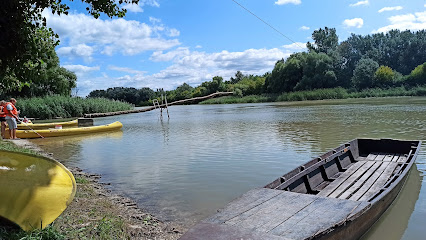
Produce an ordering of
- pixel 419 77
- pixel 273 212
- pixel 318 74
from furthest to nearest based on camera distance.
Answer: pixel 318 74
pixel 419 77
pixel 273 212

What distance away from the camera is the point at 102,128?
2106 cm

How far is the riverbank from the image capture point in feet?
12.9

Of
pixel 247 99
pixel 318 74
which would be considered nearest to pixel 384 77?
pixel 318 74

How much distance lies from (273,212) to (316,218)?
1.71ft

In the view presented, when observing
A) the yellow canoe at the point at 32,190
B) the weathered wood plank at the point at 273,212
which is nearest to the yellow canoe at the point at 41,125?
the yellow canoe at the point at 32,190

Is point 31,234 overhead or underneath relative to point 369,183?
overhead

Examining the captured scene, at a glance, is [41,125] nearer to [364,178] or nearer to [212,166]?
[212,166]

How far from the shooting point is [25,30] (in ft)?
16.8

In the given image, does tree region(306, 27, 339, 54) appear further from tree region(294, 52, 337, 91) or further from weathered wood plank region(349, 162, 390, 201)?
weathered wood plank region(349, 162, 390, 201)

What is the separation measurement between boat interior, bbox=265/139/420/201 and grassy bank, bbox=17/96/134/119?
3345 cm

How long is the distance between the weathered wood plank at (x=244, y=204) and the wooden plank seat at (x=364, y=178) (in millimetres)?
1680

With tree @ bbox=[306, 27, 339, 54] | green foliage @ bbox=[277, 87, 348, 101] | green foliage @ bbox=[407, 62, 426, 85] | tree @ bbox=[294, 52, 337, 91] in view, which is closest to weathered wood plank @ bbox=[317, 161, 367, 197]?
green foliage @ bbox=[277, 87, 348, 101]

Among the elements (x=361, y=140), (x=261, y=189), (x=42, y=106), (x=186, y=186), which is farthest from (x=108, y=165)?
(x=42, y=106)

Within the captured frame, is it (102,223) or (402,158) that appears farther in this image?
(402,158)
